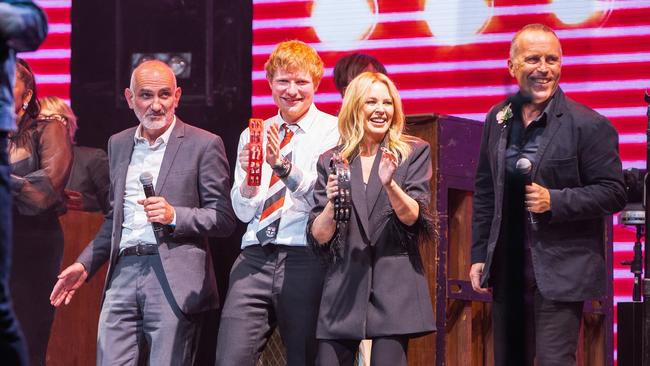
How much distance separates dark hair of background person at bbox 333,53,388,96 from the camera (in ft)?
18.4

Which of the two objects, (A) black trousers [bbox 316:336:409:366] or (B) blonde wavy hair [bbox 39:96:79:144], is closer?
(A) black trousers [bbox 316:336:409:366]

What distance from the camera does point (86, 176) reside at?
668 cm

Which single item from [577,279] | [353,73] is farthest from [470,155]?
[577,279]

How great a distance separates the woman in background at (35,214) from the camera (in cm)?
542

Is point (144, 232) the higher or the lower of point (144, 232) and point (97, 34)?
the lower

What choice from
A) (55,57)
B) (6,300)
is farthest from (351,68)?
(6,300)

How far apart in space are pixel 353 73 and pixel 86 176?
196cm

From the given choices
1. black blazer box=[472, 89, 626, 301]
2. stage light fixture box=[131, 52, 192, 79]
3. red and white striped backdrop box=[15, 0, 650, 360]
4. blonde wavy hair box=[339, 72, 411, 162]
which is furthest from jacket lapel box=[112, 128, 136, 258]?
red and white striped backdrop box=[15, 0, 650, 360]

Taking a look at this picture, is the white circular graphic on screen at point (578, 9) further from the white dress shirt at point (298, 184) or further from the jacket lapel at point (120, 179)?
the jacket lapel at point (120, 179)

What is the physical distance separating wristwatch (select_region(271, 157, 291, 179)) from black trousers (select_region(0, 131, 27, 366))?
6.07ft

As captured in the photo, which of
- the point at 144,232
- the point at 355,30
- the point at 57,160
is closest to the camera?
the point at 144,232

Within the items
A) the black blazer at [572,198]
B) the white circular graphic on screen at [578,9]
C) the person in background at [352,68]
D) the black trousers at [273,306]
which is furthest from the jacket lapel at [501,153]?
the white circular graphic on screen at [578,9]

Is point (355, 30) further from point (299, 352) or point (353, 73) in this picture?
point (299, 352)

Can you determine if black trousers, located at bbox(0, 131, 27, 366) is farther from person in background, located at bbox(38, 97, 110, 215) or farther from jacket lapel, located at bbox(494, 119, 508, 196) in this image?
person in background, located at bbox(38, 97, 110, 215)
